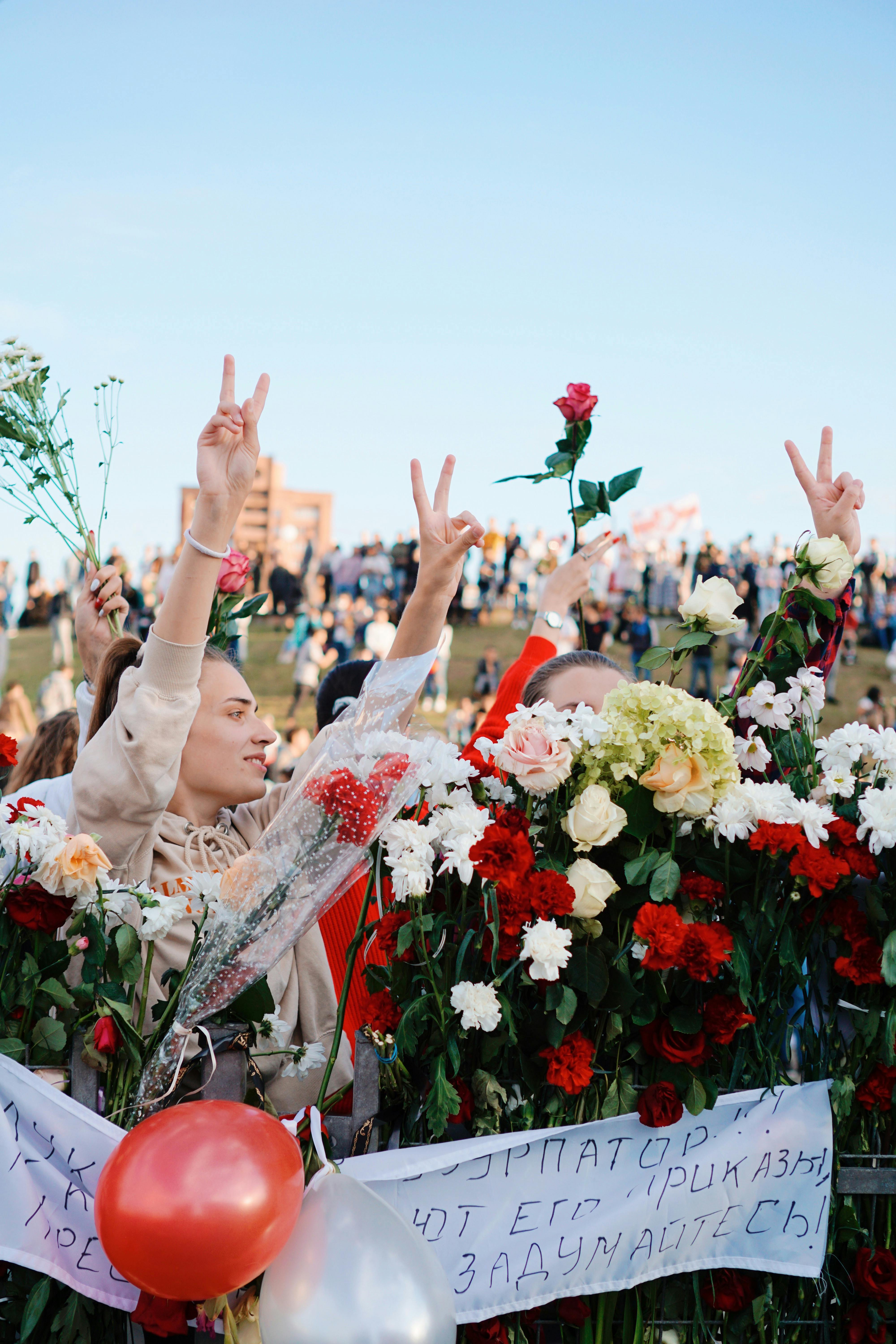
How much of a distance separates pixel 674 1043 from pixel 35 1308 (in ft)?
3.81

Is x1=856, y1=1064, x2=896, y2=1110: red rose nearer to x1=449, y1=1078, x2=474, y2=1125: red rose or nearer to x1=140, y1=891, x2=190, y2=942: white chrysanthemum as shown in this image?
x1=449, y1=1078, x2=474, y2=1125: red rose

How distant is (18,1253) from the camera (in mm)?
1926

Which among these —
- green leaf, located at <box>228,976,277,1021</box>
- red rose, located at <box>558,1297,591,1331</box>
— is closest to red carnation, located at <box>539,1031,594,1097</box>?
red rose, located at <box>558,1297,591,1331</box>

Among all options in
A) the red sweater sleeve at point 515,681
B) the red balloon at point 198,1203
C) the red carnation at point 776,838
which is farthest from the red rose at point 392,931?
the red sweater sleeve at point 515,681

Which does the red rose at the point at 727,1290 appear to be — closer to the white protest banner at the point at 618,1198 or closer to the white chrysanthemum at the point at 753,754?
the white protest banner at the point at 618,1198

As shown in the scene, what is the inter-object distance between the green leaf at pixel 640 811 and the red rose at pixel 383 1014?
1.65ft

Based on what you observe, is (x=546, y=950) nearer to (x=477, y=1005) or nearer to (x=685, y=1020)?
(x=477, y=1005)

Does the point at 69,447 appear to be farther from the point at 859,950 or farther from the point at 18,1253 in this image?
the point at 859,950

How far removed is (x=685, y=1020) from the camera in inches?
75.2

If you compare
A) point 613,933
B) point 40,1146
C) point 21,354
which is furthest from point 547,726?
point 21,354

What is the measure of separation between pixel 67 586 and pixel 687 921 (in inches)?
851

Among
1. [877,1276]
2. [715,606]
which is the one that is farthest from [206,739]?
[877,1276]

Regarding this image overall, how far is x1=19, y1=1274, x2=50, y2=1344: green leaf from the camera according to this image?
189 centimetres

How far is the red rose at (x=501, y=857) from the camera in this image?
1843mm
